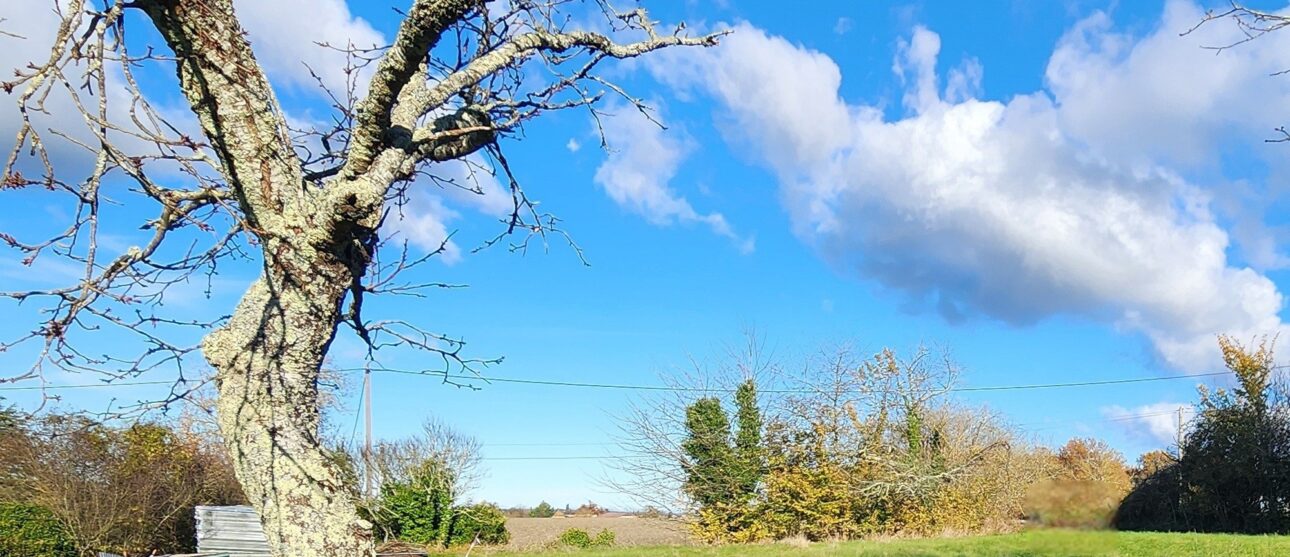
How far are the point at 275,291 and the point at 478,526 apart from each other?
77.2ft

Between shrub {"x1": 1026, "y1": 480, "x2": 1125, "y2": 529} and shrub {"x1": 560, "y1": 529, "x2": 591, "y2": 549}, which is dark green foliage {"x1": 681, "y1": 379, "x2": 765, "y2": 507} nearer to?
shrub {"x1": 560, "y1": 529, "x2": 591, "y2": 549}

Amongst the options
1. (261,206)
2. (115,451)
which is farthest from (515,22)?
(115,451)

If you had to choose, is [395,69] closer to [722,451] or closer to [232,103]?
[232,103]

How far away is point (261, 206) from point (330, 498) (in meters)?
0.87

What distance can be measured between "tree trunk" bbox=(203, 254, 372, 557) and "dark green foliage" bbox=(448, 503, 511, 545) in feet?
75.6

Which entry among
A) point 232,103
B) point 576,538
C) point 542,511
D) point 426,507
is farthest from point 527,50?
point 542,511

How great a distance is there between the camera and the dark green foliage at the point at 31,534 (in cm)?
1512

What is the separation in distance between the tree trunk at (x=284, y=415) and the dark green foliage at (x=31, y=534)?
54.3 ft

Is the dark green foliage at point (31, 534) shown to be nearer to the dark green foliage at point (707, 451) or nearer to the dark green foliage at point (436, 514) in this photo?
the dark green foliage at point (436, 514)

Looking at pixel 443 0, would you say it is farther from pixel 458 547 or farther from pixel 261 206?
pixel 458 547

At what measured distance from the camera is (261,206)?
100 inches

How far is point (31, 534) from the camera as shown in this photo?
15484 mm

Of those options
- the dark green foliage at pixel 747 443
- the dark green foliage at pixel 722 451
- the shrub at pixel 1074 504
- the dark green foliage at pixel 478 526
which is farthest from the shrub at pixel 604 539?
the shrub at pixel 1074 504

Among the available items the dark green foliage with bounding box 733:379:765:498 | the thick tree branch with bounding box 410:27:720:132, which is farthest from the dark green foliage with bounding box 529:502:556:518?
the thick tree branch with bounding box 410:27:720:132
